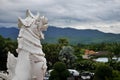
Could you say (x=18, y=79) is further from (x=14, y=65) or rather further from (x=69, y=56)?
(x=69, y=56)

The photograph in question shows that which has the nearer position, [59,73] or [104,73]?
[104,73]

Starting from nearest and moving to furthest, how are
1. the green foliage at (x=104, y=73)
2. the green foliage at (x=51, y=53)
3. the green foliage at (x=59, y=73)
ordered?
the green foliage at (x=104, y=73) < the green foliage at (x=59, y=73) < the green foliage at (x=51, y=53)

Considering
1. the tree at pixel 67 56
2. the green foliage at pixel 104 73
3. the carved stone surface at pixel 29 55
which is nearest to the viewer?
the carved stone surface at pixel 29 55

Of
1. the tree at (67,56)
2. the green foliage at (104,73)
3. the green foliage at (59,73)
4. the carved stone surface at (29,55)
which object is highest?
the carved stone surface at (29,55)

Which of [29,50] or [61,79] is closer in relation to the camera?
[29,50]

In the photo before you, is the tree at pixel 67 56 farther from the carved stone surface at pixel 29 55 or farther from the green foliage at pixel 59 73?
the carved stone surface at pixel 29 55

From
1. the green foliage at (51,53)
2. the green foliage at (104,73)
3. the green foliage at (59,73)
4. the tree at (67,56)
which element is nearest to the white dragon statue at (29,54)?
the green foliage at (104,73)

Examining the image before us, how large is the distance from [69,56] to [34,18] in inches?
1762

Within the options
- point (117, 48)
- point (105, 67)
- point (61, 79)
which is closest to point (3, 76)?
point (105, 67)

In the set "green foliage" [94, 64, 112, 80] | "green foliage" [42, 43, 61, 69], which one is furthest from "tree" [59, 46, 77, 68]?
"green foliage" [94, 64, 112, 80]

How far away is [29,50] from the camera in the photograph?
9719mm

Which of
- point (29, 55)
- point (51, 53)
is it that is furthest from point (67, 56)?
point (29, 55)

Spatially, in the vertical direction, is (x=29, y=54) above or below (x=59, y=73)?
above

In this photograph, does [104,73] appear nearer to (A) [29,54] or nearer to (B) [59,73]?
(B) [59,73]
